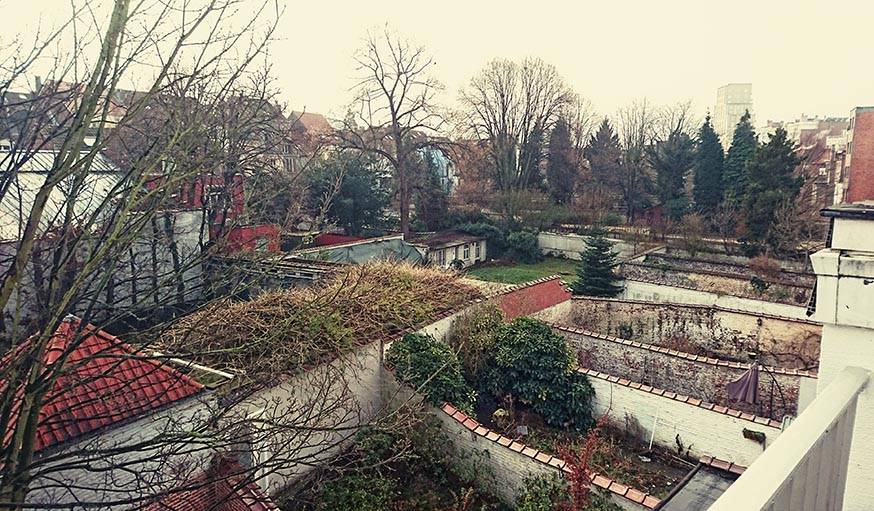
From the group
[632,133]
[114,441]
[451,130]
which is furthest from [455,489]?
[632,133]

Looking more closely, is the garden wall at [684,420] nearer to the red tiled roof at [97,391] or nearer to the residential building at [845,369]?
the residential building at [845,369]

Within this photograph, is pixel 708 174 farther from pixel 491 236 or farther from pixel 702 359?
pixel 702 359

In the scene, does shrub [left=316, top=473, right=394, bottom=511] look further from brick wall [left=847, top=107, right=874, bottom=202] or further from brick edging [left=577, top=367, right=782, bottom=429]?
brick wall [left=847, top=107, right=874, bottom=202]

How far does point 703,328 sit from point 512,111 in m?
23.9

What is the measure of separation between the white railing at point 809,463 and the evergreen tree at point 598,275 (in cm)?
1645

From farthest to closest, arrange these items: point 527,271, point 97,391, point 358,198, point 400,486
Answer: point 358,198, point 527,271, point 400,486, point 97,391

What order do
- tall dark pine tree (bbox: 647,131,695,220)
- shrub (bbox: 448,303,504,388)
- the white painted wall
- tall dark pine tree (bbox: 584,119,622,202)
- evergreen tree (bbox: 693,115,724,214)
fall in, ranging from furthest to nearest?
1. tall dark pine tree (bbox: 584,119,622,202)
2. tall dark pine tree (bbox: 647,131,695,220)
3. evergreen tree (bbox: 693,115,724,214)
4. shrub (bbox: 448,303,504,388)
5. the white painted wall

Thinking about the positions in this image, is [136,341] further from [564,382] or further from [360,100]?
[360,100]

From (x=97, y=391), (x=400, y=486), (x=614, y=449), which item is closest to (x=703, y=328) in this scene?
(x=614, y=449)

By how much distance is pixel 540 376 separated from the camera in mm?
9875

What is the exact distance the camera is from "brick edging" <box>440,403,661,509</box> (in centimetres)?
625

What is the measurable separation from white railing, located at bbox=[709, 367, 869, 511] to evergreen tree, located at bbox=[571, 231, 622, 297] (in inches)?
648

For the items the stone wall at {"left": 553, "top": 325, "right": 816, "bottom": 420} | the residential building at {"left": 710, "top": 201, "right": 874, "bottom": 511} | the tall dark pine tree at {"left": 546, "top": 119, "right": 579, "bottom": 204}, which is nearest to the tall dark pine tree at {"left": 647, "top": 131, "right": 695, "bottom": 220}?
the tall dark pine tree at {"left": 546, "top": 119, "right": 579, "bottom": 204}

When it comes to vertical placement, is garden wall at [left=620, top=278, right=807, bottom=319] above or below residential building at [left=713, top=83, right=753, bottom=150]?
below
